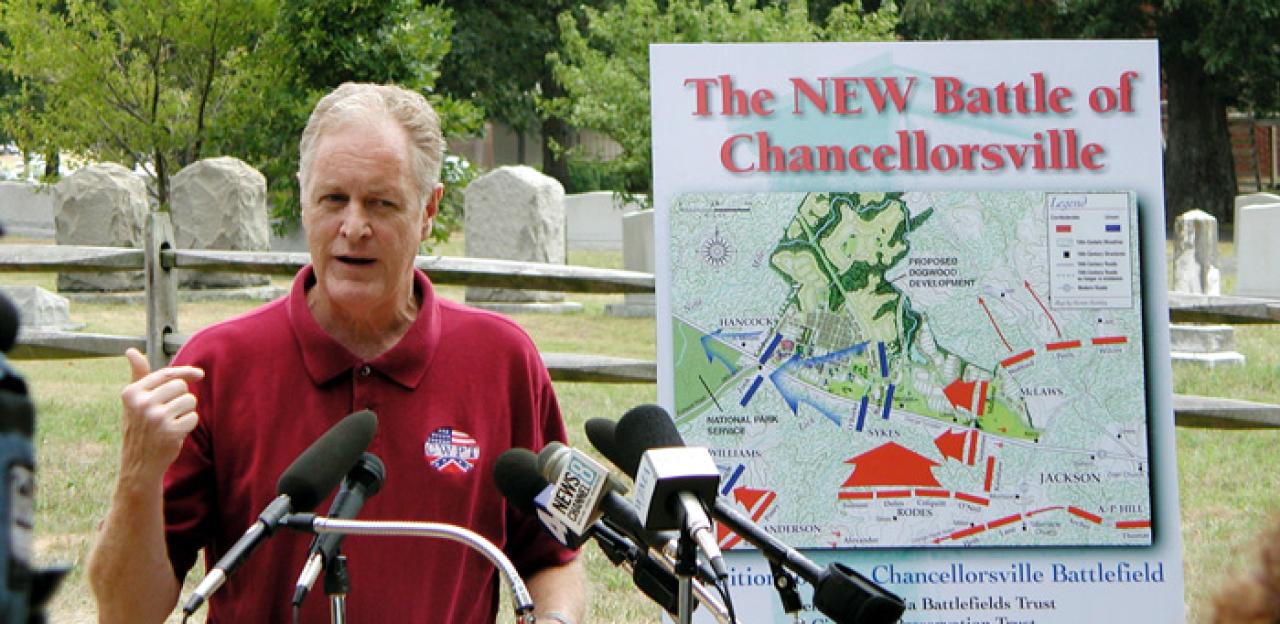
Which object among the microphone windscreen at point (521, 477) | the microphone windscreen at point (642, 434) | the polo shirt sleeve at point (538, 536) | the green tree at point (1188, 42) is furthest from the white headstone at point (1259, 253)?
the microphone windscreen at point (642, 434)

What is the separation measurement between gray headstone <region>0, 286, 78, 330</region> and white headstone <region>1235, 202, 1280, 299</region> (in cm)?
1161

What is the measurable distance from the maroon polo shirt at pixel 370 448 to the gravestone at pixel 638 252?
13906mm

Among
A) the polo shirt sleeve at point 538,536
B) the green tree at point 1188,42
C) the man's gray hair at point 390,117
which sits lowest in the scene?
the polo shirt sleeve at point 538,536

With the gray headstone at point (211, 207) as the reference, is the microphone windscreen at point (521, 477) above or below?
Result: below

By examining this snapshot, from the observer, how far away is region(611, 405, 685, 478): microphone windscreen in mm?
2064

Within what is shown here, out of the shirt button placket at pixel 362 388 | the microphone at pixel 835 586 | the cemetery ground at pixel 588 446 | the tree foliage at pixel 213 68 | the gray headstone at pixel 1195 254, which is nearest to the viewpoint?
the microphone at pixel 835 586

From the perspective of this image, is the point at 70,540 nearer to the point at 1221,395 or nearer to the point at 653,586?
the point at 653,586

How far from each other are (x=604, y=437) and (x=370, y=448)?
3.46 ft

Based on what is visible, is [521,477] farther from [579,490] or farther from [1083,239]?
[1083,239]

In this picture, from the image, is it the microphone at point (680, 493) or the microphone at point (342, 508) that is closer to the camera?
the microphone at point (680, 493)

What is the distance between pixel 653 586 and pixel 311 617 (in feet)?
3.89

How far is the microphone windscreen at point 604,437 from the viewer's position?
2225 mm

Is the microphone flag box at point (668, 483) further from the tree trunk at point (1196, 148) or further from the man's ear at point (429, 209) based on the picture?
the tree trunk at point (1196, 148)

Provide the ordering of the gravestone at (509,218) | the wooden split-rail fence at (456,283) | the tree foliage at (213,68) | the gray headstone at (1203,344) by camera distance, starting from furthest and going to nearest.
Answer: the tree foliage at (213,68)
the gravestone at (509,218)
the gray headstone at (1203,344)
the wooden split-rail fence at (456,283)
